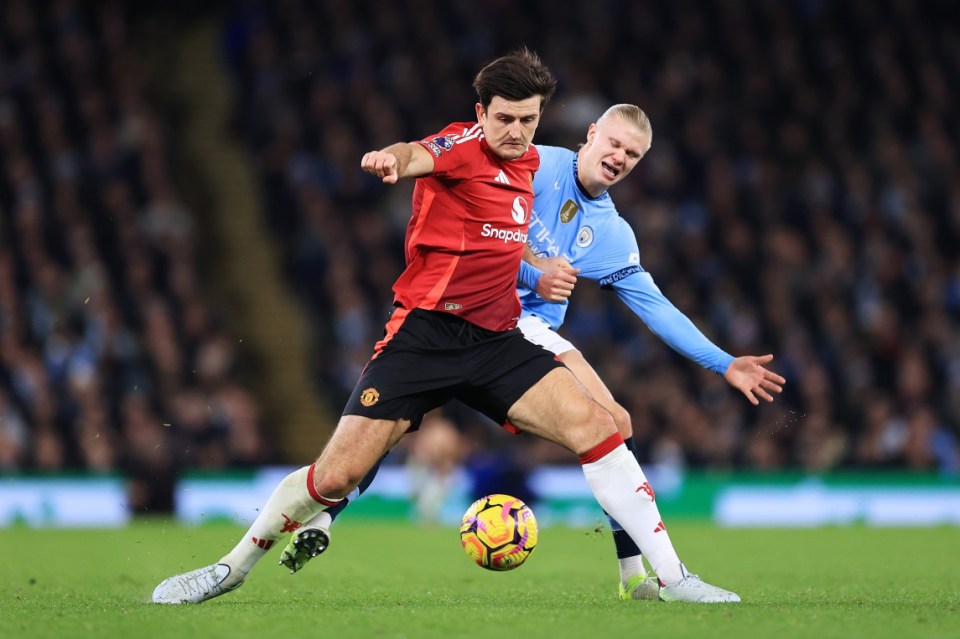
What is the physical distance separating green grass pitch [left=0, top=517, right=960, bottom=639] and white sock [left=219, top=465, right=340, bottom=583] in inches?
8.9

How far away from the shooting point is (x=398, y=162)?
5672mm

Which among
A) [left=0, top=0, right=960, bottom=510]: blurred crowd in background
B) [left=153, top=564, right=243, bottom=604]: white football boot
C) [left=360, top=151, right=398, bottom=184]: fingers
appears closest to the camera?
[left=360, top=151, right=398, bottom=184]: fingers

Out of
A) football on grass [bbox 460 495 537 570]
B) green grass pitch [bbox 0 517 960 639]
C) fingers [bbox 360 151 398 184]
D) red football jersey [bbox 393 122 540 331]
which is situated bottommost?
green grass pitch [bbox 0 517 960 639]

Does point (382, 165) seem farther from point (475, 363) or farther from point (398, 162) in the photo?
point (475, 363)

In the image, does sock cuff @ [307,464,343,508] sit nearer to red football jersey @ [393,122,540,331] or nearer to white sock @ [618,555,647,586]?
red football jersey @ [393,122,540,331]

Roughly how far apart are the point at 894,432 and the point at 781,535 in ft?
11.6

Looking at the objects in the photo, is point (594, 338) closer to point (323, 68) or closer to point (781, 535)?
point (781, 535)

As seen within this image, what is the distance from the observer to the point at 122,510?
1594 cm

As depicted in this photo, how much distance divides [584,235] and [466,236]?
121cm

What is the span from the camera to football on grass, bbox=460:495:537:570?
21.5 feet

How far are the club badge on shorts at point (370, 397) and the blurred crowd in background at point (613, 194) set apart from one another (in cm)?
969

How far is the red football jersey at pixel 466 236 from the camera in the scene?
6238mm

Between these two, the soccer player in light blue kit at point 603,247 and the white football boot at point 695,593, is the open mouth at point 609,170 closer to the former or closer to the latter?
the soccer player in light blue kit at point 603,247

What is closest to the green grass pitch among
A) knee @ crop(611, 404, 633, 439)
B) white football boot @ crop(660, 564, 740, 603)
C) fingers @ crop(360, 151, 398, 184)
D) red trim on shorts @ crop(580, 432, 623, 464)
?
white football boot @ crop(660, 564, 740, 603)
